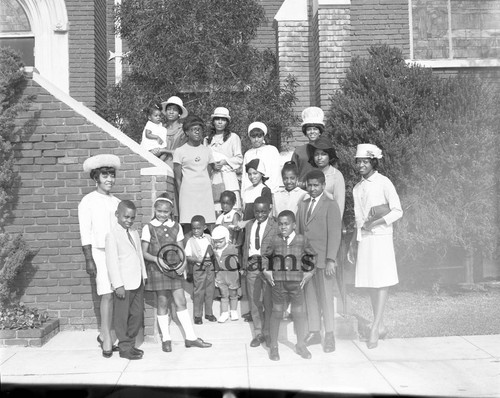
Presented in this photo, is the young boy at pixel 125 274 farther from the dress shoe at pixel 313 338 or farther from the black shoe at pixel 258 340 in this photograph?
the dress shoe at pixel 313 338

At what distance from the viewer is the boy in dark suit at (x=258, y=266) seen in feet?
21.4

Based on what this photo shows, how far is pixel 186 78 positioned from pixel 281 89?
1.60m

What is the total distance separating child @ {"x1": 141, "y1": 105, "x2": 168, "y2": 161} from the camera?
26.9 ft

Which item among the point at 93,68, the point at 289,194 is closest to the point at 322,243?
the point at 289,194

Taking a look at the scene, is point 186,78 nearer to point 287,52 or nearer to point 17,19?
point 287,52

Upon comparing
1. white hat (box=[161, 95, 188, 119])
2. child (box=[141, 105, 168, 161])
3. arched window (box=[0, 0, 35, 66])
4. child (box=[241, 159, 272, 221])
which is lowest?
child (box=[241, 159, 272, 221])

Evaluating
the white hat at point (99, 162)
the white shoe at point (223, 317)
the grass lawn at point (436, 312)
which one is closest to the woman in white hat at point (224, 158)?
the white shoe at point (223, 317)

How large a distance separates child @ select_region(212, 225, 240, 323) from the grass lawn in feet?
4.42

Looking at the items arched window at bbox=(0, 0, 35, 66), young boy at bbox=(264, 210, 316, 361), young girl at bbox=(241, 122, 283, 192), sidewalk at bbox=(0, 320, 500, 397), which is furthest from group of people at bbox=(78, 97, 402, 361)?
arched window at bbox=(0, 0, 35, 66)

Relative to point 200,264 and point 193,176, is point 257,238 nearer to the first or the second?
point 200,264

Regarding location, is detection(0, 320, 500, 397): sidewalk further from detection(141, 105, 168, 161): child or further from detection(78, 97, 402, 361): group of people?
detection(141, 105, 168, 161): child

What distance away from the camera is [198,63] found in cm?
970

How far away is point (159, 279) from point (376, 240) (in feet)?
7.15

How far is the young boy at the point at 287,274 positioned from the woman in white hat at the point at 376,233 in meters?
0.72
